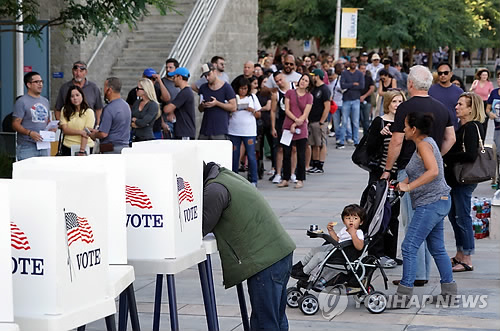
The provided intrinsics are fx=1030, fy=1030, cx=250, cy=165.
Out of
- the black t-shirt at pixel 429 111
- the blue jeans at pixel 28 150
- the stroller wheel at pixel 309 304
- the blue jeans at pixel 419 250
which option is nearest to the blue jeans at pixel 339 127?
the blue jeans at pixel 28 150

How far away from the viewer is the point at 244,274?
6.54 m

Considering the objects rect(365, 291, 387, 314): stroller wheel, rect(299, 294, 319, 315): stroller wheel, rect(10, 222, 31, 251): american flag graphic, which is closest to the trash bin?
rect(365, 291, 387, 314): stroller wheel

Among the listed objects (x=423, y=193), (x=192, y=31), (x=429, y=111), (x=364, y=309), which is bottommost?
(x=364, y=309)

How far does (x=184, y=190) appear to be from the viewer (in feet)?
20.6

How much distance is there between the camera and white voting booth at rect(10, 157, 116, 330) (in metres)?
4.55

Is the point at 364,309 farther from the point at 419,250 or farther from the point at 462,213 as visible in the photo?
the point at 462,213

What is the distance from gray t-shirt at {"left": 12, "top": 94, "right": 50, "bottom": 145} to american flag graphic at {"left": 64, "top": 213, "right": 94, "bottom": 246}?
8415mm

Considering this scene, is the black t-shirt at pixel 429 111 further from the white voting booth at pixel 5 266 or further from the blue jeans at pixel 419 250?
the white voting booth at pixel 5 266

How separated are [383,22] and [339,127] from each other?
16.3m

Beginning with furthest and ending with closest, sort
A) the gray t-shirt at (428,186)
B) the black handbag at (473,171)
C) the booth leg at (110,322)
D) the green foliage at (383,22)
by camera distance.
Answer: the green foliage at (383,22)
the black handbag at (473,171)
the gray t-shirt at (428,186)
the booth leg at (110,322)

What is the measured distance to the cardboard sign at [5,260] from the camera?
4.38 m

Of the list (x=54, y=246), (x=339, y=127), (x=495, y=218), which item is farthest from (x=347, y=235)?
(x=339, y=127)

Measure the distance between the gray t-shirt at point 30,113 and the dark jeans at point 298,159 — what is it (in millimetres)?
4924

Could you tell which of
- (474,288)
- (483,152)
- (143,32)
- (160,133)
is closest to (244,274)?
(474,288)
